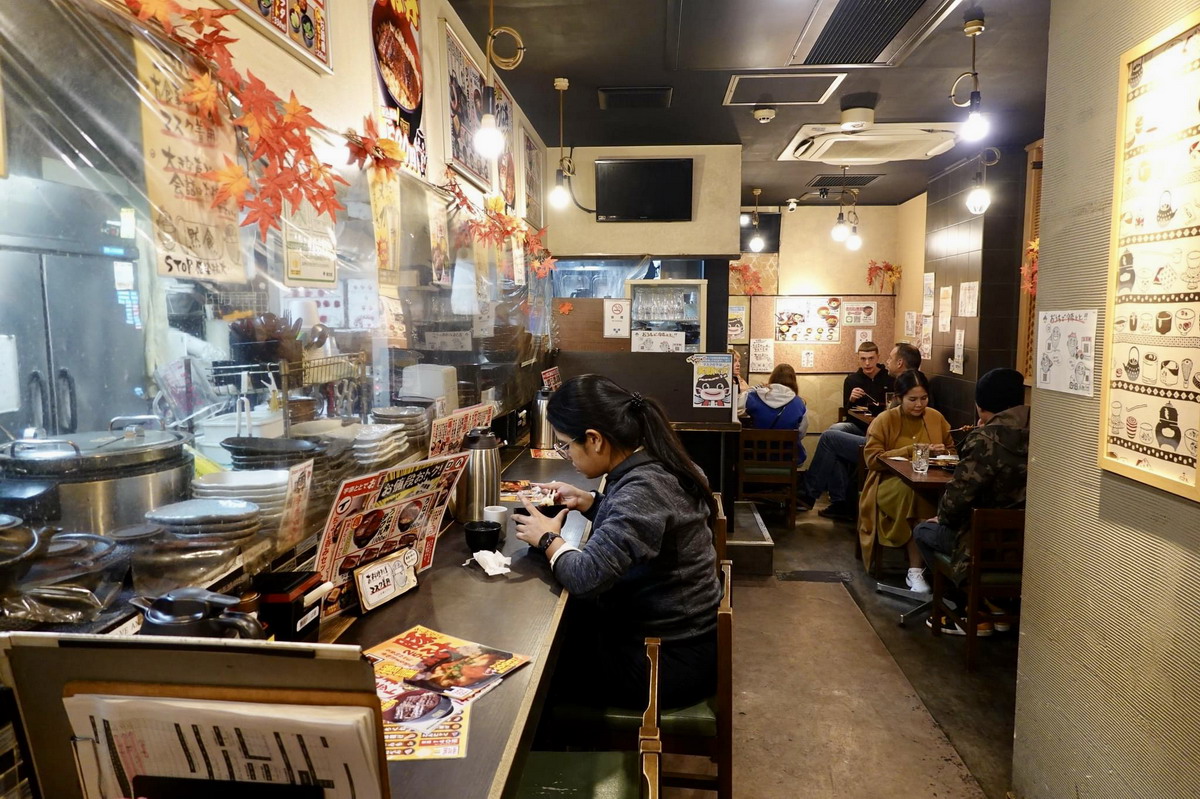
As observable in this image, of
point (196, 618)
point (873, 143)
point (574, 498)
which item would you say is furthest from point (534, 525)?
point (873, 143)

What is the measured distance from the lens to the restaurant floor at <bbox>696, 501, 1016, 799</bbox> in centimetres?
265

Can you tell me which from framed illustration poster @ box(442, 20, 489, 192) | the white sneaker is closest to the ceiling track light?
the white sneaker

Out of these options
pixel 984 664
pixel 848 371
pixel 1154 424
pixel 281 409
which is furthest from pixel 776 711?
pixel 848 371

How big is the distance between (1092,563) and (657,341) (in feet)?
12.0

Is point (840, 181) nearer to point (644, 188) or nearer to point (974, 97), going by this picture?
point (644, 188)

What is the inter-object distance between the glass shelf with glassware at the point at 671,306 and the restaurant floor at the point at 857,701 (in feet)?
6.42

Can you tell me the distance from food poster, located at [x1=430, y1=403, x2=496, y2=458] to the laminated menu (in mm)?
987

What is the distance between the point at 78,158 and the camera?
106 cm

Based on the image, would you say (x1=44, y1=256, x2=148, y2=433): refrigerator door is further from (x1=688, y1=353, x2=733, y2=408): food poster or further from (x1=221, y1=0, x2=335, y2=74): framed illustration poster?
(x1=688, y1=353, x2=733, y2=408): food poster

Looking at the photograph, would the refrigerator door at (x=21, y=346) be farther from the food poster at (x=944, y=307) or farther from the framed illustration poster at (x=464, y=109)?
the food poster at (x=944, y=307)

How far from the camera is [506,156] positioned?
13.3 ft

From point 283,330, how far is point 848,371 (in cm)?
732

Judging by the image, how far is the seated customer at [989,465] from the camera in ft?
11.4

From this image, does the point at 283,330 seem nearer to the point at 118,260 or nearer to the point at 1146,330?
the point at 118,260
